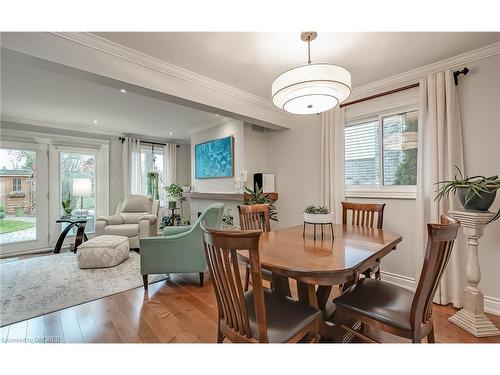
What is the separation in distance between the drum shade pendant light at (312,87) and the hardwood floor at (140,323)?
1849 millimetres

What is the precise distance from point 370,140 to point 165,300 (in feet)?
10.1

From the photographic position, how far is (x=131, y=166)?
5.25m

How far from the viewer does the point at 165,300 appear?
91.4 inches

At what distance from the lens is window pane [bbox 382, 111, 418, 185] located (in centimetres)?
258

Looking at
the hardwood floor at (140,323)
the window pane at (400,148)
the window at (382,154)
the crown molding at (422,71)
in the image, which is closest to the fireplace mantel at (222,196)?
the window at (382,154)

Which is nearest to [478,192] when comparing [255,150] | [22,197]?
[255,150]

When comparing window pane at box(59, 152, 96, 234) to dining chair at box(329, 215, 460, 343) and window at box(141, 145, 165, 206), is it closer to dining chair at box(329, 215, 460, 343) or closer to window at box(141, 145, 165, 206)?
window at box(141, 145, 165, 206)

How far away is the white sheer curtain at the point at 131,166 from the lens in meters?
5.14

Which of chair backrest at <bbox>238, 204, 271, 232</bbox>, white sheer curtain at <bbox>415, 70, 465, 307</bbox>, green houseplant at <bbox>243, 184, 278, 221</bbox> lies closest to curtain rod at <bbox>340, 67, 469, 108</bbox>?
white sheer curtain at <bbox>415, 70, 465, 307</bbox>

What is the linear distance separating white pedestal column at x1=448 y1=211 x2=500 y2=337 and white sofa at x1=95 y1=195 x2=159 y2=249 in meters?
4.24

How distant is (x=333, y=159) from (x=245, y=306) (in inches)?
95.5

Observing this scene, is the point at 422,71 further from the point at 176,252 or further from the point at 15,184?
the point at 15,184
